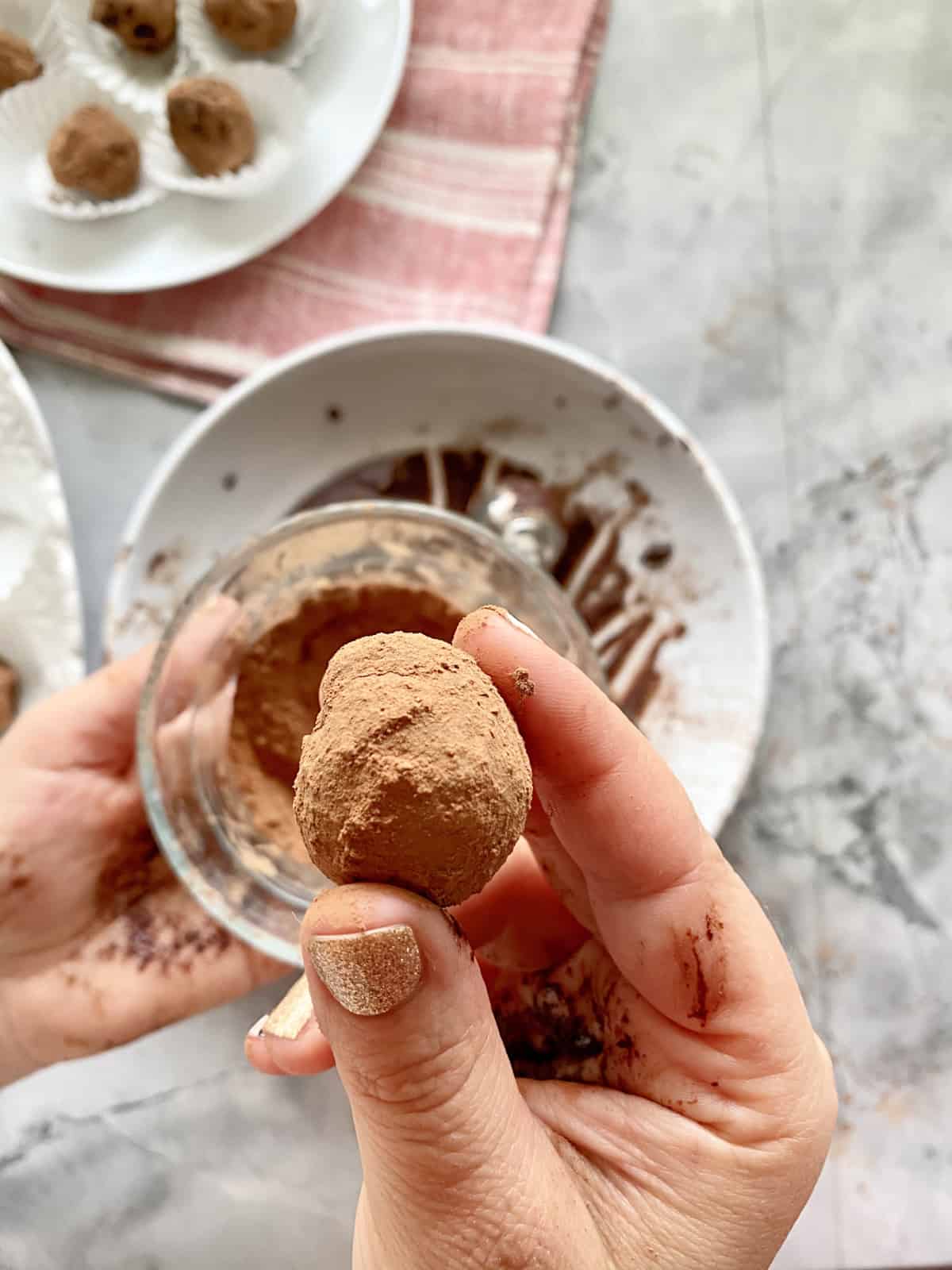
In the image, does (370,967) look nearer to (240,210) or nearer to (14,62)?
(240,210)

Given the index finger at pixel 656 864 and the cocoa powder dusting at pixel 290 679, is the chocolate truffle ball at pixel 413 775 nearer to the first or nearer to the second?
the index finger at pixel 656 864

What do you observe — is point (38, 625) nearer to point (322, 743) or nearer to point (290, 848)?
point (290, 848)

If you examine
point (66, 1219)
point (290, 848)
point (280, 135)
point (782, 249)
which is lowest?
point (66, 1219)

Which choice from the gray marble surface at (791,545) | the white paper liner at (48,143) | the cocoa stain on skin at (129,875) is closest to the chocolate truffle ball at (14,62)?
the white paper liner at (48,143)

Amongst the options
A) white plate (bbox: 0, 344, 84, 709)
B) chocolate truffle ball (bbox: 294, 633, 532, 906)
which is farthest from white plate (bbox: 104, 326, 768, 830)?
chocolate truffle ball (bbox: 294, 633, 532, 906)

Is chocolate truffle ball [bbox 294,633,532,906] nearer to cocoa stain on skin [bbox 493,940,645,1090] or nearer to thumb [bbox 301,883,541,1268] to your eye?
thumb [bbox 301,883,541,1268]

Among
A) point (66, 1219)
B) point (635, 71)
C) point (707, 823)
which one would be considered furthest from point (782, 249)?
point (66, 1219)
